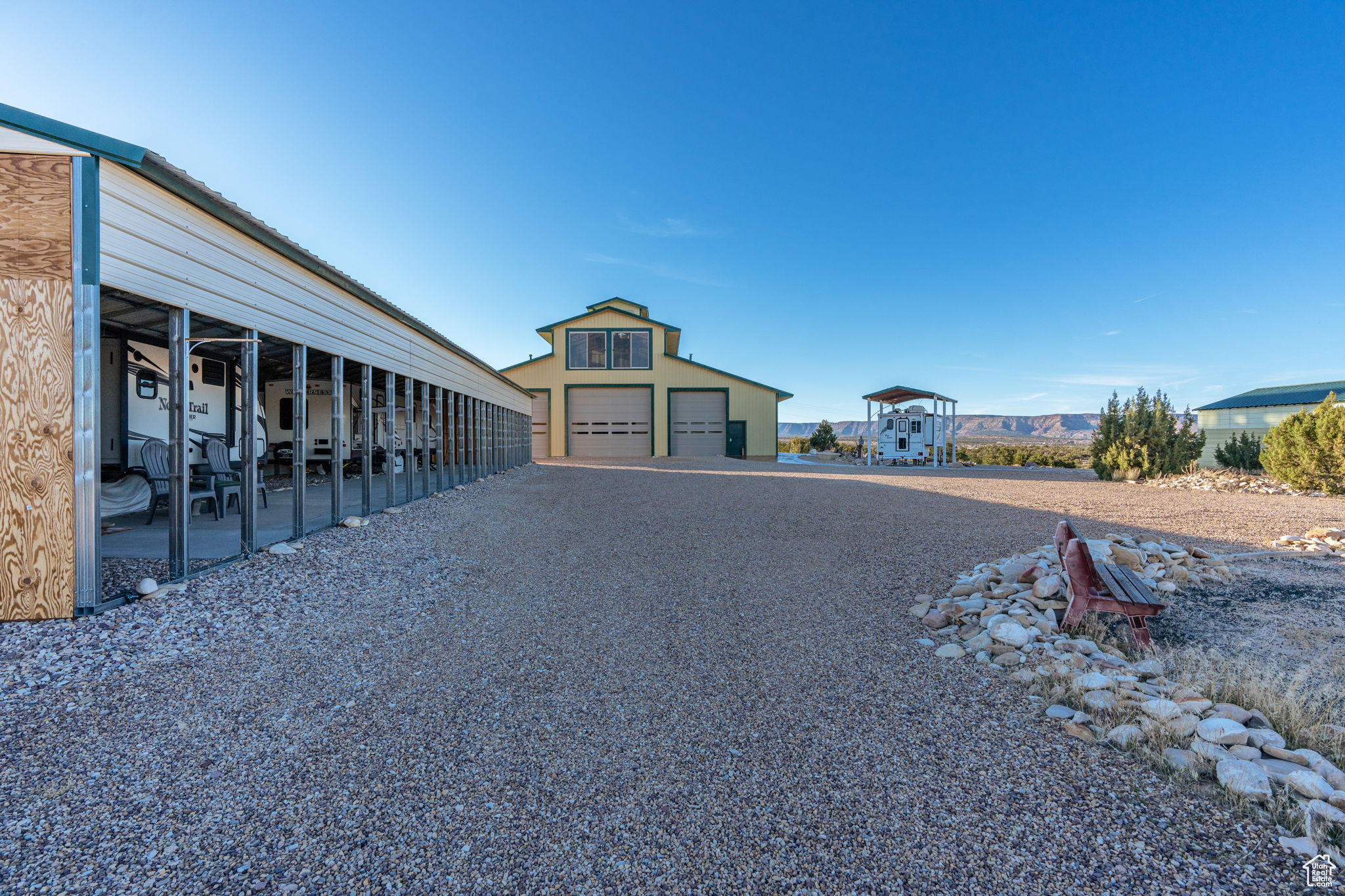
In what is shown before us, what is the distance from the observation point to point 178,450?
510cm

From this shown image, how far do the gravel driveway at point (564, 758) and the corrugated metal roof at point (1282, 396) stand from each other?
3778 centimetres

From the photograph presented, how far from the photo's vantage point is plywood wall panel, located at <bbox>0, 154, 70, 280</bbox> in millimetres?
4270

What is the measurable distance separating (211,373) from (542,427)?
639 inches

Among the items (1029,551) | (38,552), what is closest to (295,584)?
(38,552)

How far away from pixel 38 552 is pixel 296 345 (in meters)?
3.58

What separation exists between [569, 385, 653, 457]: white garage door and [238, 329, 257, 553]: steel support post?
20.1 m

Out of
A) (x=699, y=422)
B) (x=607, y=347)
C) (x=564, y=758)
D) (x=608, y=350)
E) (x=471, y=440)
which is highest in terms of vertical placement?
(x=607, y=347)

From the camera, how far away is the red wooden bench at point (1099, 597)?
166 inches

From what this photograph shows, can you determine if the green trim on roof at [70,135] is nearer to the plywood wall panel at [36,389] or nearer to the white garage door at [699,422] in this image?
the plywood wall panel at [36,389]

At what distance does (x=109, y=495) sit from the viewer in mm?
7875

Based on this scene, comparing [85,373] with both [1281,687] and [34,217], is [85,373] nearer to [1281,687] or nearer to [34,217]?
[34,217]

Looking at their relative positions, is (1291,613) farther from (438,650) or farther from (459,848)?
(438,650)

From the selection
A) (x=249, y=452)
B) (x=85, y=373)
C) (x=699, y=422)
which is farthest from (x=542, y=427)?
(x=85, y=373)

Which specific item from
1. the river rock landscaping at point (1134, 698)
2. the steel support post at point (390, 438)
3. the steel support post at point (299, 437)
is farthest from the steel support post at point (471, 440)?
the river rock landscaping at point (1134, 698)
